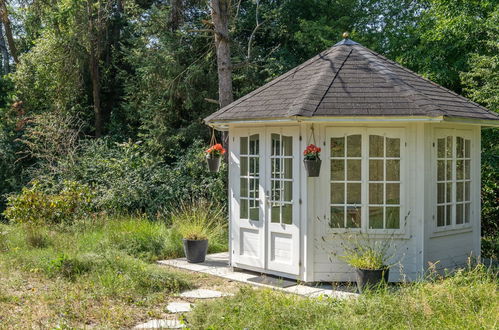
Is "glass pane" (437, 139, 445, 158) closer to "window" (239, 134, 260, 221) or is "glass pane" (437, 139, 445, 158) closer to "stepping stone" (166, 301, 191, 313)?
"window" (239, 134, 260, 221)

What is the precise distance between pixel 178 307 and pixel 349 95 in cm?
354

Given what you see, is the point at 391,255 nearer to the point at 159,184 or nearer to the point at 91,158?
the point at 159,184

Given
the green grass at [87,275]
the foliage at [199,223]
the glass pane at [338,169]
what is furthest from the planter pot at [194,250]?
the glass pane at [338,169]

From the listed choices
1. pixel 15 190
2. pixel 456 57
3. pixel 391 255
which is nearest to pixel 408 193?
pixel 391 255

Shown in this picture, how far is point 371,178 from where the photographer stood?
707 cm

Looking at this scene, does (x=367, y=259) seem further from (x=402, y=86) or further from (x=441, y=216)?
(x=402, y=86)

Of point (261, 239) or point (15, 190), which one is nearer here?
point (261, 239)

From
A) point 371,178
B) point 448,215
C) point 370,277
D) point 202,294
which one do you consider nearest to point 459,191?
point 448,215

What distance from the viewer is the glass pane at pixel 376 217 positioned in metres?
7.08

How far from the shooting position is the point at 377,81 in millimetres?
7480

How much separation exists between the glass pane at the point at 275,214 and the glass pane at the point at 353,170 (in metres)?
1.10

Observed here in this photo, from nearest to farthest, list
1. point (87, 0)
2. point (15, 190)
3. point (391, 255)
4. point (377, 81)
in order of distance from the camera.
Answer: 1. point (391, 255)
2. point (377, 81)
3. point (15, 190)
4. point (87, 0)

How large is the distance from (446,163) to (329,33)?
26.2ft

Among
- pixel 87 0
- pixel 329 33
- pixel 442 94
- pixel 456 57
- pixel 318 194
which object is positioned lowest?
pixel 318 194
